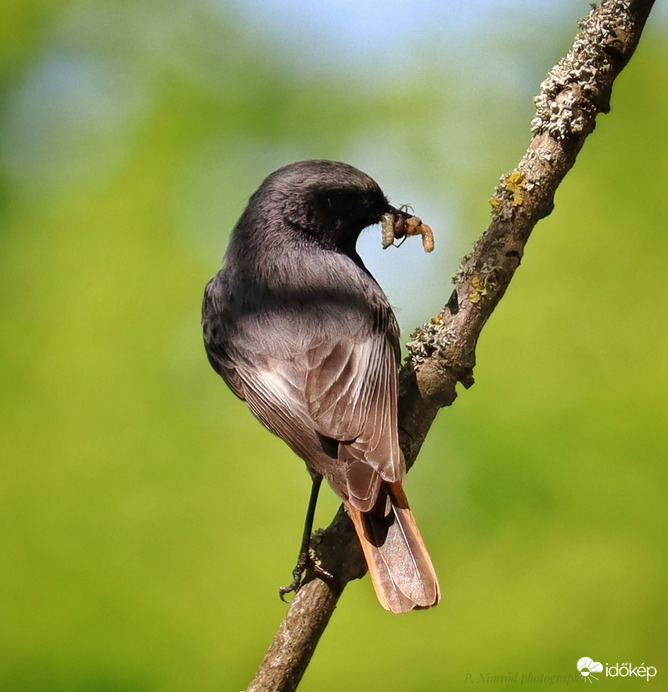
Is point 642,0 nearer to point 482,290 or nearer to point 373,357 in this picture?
point 482,290

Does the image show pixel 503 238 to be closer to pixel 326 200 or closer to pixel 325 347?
pixel 325 347

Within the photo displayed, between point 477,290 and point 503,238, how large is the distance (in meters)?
0.18

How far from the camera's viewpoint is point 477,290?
3113 millimetres

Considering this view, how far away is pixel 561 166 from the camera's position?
3.04m

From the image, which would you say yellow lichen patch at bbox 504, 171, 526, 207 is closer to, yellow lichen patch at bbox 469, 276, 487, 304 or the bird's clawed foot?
yellow lichen patch at bbox 469, 276, 487, 304

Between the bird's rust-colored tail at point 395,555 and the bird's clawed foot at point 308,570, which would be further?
the bird's clawed foot at point 308,570

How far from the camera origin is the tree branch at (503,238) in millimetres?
2984

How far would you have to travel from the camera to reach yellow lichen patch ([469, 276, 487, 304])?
10.2ft

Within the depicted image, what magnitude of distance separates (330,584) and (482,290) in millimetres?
1025

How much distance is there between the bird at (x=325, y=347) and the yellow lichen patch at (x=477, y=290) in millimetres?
413

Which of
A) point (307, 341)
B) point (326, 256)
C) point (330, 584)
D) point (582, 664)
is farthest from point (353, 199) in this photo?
point (582, 664)

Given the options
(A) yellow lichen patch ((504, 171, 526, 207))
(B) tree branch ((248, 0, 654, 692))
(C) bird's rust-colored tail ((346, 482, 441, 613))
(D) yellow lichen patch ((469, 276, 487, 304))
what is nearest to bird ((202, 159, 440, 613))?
(C) bird's rust-colored tail ((346, 482, 441, 613))

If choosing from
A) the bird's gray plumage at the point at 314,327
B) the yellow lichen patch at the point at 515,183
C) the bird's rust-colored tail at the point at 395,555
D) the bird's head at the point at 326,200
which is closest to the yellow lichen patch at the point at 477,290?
the yellow lichen patch at the point at 515,183

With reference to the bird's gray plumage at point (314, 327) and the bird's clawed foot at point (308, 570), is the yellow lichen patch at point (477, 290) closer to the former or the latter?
the bird's gray plumage at point (314, 327)
